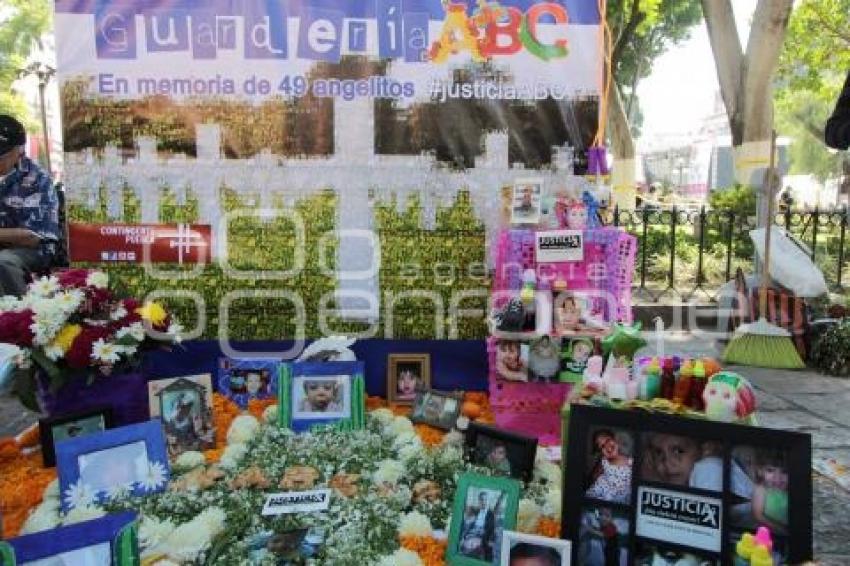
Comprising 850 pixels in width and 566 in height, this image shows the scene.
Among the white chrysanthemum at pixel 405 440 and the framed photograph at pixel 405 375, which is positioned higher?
the framed photograph at pixel 405 375

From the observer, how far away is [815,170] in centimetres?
4134

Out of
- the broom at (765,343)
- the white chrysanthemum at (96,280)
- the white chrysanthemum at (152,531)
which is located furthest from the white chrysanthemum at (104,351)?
the broom at (765,343)

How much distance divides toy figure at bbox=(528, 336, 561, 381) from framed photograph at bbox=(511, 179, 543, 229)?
0.76 m

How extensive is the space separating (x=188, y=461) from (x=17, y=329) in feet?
3.20

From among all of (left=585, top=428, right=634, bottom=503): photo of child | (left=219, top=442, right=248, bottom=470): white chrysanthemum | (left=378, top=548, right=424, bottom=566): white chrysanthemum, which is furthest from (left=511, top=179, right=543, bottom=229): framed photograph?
(left=378, top=548, right=424, bottom=566): white chrysanthemum

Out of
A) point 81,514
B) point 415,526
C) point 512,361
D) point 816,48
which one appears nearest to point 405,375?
point 512,361

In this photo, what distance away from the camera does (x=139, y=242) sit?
4207 mm

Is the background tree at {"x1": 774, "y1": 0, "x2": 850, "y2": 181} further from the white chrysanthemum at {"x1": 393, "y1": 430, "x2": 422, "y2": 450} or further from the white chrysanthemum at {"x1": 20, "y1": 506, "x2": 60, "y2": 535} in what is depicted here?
the white chrysanthemum at {"x1": 20, "y1": 506, "x2": 60, "y2": 535}

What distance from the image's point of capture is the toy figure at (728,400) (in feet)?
7.59

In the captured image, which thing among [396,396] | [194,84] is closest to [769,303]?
[396,396]

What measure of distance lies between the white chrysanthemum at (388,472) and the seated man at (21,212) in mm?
2541

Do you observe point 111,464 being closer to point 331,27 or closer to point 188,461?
point 188,461

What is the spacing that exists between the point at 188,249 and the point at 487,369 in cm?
191

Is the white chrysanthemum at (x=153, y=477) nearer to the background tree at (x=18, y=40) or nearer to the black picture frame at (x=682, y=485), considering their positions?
the black picture frame at (x=682, y=485)
